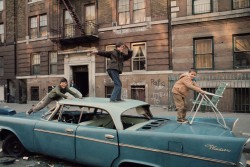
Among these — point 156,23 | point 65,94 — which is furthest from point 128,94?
point 65,94

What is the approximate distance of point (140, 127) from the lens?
458 centimetres

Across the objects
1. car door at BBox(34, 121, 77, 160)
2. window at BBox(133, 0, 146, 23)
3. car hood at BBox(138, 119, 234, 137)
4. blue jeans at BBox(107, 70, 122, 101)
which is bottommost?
car door at BBox(34, 121, 77, 160)

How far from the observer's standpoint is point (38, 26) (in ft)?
71.9

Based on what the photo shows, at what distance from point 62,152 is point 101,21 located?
14.7 metres

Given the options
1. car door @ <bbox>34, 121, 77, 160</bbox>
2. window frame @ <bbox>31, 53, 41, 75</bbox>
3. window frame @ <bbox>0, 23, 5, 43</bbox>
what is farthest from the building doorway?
car door @ <bbox>34, 121, 77, 160</bbox>

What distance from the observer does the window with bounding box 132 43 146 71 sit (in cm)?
1705

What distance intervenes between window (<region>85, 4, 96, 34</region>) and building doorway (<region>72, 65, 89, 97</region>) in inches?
111

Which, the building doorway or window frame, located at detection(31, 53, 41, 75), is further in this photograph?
window frame, located at detection(31, 53, 41, 75)

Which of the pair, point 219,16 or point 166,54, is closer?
point 219,16

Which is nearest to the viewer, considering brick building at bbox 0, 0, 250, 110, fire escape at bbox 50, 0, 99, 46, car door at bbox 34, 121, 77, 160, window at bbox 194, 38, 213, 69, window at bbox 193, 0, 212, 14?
car door at bbox 34, 121, 77, 160

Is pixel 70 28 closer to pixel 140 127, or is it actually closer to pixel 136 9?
pixel 136 9

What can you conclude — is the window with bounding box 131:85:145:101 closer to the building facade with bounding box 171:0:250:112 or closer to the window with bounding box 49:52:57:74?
the building facade with bounding box 171:0:250:112

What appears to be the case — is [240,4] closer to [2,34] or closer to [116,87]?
[116,87]

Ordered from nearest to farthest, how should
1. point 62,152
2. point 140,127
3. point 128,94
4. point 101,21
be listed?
point 140,127, point 62,152, point 128,94, point 101,21
